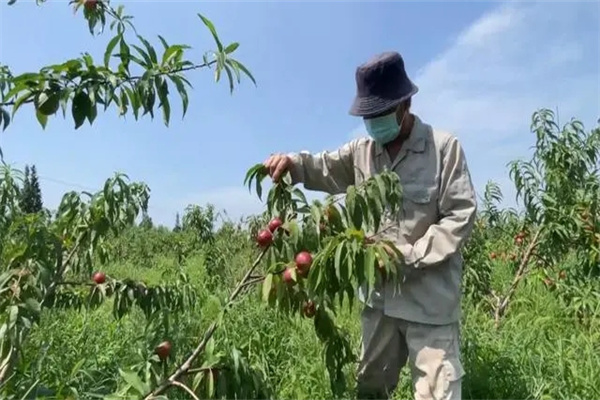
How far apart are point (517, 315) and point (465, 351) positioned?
3.52ft

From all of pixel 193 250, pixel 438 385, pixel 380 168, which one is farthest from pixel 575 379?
pixel 193 250

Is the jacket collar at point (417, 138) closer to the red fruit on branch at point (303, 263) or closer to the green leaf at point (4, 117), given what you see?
the red fruit on branch at point (303, 263)

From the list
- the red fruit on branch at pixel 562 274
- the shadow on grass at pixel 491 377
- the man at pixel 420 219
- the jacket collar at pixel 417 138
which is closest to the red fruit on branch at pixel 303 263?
the man at pixel 420 219

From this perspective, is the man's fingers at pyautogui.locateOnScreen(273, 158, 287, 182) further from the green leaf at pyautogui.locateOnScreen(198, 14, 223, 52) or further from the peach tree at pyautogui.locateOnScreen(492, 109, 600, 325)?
the peach tree at pyautogui.locateOnScreen(492, 109, 600, 325)

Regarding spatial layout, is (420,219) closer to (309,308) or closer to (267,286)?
(309,308)

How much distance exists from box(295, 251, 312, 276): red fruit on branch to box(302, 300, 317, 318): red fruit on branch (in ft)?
0.54

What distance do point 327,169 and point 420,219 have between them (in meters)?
0.43

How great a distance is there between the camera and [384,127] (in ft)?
7.83

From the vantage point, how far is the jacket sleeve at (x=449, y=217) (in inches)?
88.8

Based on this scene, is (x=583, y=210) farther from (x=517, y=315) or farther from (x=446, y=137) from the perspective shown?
(x=446, y=137)

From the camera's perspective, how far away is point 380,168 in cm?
252

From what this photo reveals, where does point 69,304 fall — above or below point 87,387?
above

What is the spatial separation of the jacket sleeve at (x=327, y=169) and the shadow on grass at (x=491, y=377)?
119 cm

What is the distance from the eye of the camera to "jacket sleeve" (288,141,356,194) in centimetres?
253
